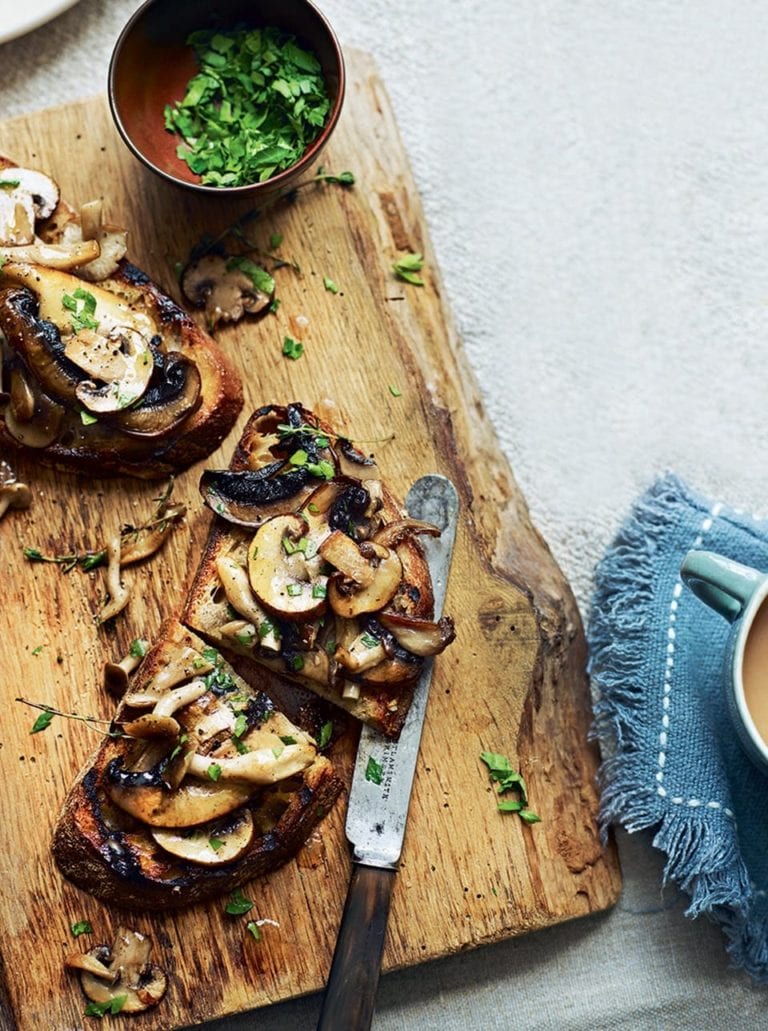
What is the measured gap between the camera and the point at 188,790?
3.37m

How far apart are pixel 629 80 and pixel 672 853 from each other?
2.80 m

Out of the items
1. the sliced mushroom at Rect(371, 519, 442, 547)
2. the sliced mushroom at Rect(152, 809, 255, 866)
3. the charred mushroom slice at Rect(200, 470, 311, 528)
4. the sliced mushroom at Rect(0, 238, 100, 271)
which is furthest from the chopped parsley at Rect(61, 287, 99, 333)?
the sliced mushroom at Rect(152, 809, 255, 866)

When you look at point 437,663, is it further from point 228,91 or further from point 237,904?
point 228,91

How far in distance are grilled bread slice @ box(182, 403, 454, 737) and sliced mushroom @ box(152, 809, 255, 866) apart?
0.46 metres

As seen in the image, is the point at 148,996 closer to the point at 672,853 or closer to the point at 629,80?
the point at 672,853

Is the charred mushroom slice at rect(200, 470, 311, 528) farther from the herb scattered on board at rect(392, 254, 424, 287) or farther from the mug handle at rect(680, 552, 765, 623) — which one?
the mug handle at rect(680, 552, 765, 623)

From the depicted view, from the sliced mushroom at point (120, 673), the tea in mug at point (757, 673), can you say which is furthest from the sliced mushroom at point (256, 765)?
the tea in mug at point (757, 673)

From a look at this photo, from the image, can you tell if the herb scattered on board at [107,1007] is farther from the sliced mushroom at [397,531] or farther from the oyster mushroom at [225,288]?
the oyster mushroom at [225,288]

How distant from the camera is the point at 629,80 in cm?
417

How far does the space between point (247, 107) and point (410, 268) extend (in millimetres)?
751

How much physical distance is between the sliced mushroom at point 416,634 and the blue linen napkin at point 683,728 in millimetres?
647

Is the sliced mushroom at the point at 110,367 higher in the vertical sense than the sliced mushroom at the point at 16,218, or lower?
lower

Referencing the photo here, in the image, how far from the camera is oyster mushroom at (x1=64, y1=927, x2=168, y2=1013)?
3459 millimetres

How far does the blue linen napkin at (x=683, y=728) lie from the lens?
143 inches
